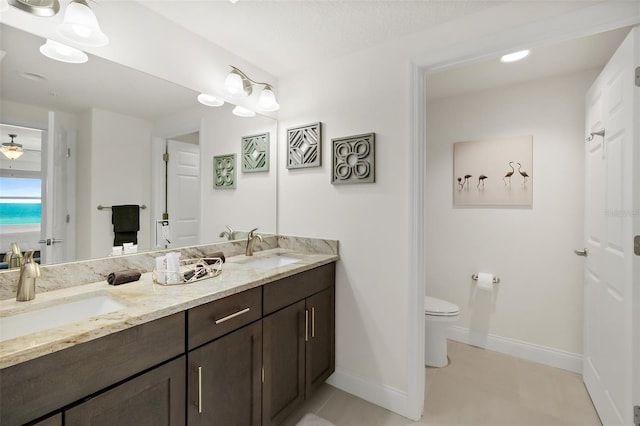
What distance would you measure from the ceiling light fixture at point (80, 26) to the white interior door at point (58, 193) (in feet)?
1.16

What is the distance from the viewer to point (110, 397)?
873 millimetres

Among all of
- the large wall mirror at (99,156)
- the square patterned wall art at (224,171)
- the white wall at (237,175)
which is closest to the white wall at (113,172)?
the large wall mirror at (99,156)

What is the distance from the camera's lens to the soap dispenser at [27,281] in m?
1.06

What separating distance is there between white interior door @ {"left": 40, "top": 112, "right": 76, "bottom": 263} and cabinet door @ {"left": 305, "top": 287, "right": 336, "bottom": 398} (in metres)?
1.26

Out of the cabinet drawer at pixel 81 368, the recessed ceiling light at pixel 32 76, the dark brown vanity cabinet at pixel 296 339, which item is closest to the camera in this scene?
the cabinet drawer at pixel 81 368

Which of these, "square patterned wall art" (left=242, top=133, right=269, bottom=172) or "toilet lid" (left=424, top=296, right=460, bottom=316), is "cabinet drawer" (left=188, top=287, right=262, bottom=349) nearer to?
"square patterned wall art" (left=242, top=133, right=269, bottom=172)

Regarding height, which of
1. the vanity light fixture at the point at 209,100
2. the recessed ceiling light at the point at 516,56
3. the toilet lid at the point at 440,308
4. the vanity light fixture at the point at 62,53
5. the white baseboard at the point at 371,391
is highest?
the recessed ceiling light at the point at 516,56

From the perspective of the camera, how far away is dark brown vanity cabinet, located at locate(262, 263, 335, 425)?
1468 mm

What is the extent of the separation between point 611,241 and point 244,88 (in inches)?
94.7

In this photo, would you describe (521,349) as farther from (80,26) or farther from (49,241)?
(80,26)

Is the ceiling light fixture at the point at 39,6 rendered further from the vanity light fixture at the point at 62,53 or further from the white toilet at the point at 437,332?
the white toilet at the point at 437,332

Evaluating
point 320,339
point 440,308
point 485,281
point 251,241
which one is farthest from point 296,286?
point 485,281

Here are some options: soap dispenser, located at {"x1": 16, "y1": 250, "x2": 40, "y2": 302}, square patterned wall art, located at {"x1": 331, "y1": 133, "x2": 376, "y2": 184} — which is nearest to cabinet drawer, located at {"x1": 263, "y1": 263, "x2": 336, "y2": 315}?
square patterned wall art, located at {"x1": 331, "y1": 133, "x2": 376, "y2": 184}

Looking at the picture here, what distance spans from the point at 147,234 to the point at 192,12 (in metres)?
1.27
